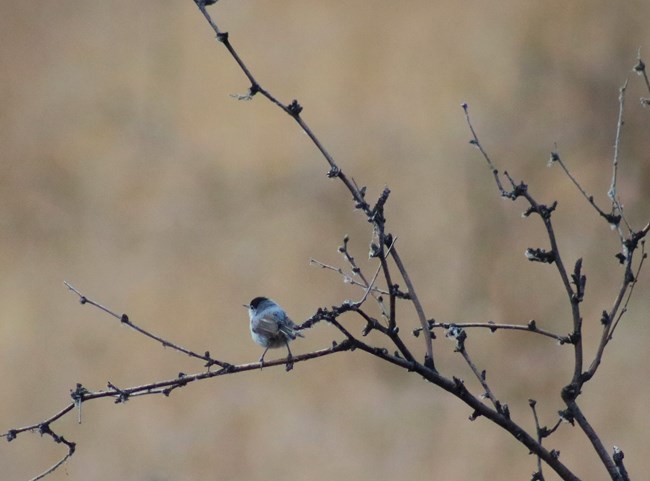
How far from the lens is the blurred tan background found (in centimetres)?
303

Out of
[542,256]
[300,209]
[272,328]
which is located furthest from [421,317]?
[300,209]

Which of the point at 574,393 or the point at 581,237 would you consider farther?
the point at 581,237

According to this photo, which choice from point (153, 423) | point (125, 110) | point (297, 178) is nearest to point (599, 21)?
point (297, 178)

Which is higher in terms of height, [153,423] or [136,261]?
[136,261]

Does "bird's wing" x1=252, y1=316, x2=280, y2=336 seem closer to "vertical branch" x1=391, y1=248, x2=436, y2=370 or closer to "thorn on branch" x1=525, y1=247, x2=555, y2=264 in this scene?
"vertical branch" x1=391, y1=248, x2=436, y2=370

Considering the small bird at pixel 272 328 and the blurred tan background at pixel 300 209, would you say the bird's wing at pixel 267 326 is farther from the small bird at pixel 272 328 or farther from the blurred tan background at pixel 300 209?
the blurred tan background at pixel 300 209

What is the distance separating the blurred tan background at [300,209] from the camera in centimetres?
303

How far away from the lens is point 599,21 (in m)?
3.07

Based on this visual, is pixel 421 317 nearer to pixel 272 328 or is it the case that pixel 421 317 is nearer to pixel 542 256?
pixel 542 256

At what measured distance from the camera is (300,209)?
123 inches

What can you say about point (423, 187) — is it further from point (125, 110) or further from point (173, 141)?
point (125, 110)

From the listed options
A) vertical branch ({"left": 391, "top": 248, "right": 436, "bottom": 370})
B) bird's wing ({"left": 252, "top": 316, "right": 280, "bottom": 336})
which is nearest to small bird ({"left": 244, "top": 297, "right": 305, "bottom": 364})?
bird's wing ({"left": 252, "top": 316, "right": 280, "bottom": 336})

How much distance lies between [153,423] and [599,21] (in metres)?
2.10

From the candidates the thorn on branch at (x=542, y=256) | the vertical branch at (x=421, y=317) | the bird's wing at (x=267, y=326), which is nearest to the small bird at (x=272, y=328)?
the bird's wing at (x=267, y=326)
